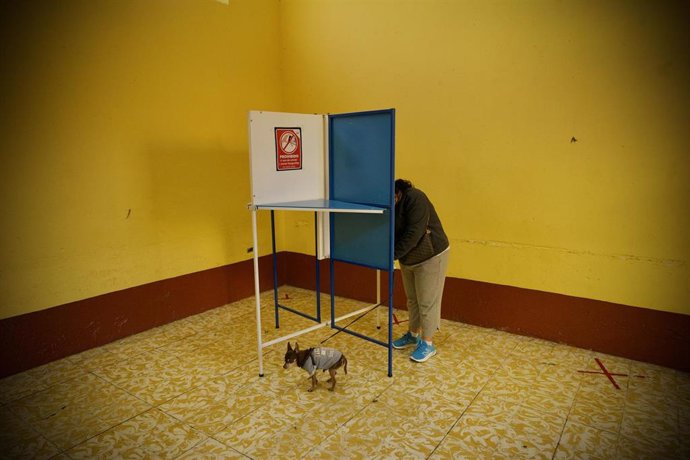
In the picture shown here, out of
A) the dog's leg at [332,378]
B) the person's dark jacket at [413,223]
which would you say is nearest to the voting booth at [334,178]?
the person's dark jacket at [413,223]

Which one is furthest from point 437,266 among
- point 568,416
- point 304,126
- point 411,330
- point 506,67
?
point 506,67

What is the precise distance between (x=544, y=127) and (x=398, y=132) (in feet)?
3.90

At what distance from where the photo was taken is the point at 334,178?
3152 millimetres

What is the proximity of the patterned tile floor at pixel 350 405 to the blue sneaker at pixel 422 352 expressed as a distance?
5 centimetres

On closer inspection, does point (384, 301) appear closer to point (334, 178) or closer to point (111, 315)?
point (334, 178)

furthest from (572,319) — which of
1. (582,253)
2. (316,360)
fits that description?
(316,360)

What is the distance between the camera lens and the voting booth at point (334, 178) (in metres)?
2.75

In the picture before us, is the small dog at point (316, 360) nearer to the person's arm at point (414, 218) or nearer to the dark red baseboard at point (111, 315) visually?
the person's arm at point (414, 218)

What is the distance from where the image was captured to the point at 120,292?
133 inches

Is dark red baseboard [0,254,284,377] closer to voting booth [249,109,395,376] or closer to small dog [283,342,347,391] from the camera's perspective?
voting booth [249,109,395,376]

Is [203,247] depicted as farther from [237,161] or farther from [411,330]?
[411,330]

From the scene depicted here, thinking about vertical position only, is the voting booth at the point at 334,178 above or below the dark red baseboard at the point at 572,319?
above

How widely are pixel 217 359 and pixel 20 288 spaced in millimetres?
1362

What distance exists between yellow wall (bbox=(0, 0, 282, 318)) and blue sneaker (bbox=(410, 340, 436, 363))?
2.02m
